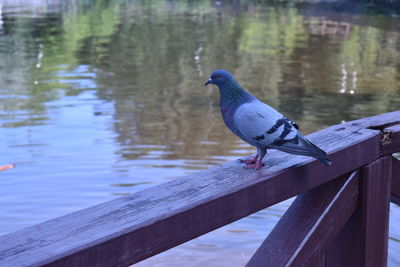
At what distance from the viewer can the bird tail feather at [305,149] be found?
91.6 inches

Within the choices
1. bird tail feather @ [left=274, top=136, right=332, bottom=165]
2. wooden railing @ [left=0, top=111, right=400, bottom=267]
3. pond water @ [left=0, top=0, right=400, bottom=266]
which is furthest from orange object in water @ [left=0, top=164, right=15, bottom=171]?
bird tail feather @ [left=274, top=136, right=332, bottom=165]

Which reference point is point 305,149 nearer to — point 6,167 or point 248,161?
point 248,161

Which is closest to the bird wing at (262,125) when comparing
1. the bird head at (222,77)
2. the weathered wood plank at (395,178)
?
the bird head at (222,77)

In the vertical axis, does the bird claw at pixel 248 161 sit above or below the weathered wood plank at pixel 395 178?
above

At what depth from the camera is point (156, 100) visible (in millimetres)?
12461

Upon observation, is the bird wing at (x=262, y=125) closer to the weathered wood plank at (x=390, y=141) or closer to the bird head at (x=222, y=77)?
the bird head at (x=222, y=77)

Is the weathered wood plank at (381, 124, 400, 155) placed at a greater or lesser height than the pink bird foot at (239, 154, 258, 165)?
lesser

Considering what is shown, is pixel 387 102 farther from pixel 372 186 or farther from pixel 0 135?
pixel 372 186

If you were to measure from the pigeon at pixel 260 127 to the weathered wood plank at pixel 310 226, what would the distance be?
23cm

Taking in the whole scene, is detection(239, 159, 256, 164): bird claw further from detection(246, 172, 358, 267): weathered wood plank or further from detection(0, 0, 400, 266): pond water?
detection(0, 0, 400, 266): pond water

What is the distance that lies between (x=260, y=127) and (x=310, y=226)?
378 millimetres

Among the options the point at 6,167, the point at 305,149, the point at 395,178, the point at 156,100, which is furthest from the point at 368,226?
the point at 156,100

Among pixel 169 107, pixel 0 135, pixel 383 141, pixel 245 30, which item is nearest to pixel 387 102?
pixel 169 107

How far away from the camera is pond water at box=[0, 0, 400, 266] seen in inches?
262
